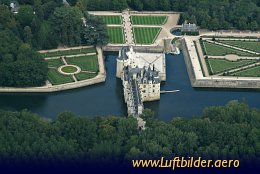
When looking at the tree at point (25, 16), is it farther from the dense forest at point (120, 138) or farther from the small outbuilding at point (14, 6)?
the dense forest at point (120, 138)

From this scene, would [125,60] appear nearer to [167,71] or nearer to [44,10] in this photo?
[167,71]

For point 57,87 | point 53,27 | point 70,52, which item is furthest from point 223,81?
point 53,27

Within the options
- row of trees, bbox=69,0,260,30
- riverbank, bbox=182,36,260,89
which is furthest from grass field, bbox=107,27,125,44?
riverbank, bbox=182,36,260,89

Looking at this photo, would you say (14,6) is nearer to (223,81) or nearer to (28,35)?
(28,35)

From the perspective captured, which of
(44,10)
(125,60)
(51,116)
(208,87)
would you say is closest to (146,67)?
(125,60)

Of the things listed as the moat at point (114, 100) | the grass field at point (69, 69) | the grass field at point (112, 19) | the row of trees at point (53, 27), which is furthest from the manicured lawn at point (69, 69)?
the grass field at point (112, 19)

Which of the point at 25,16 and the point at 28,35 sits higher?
the point at 25,16

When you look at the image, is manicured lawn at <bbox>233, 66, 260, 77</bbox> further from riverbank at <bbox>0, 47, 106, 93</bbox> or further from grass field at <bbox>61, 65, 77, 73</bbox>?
grass field at <bbox>61, 65, 77, 73</bbox>
